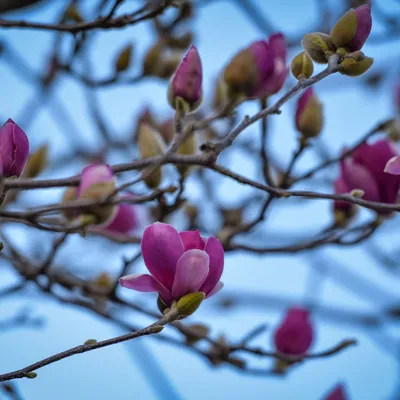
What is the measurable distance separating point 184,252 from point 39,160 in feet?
1.41

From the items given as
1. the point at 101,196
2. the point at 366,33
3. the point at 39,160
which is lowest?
the point at 101,196

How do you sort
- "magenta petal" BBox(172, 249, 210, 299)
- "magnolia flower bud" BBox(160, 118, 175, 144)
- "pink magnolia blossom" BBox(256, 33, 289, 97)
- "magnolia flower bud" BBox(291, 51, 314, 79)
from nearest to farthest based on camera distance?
"magenta petal" BBox(172, 249, 210, 299) → "magnolia flower bud" BBox(291, 51, 314, 79) → "pink magnolia blossom" BBox(256, 33, 289, 97) → "magnolia flower bud" BBox(160, 118, 175, 144)

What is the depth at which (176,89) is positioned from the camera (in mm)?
A: 687

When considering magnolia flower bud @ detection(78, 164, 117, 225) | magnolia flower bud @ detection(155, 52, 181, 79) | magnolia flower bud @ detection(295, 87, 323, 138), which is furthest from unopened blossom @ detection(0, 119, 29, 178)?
magnolia flower bud @ detection(155, 52, 181, 79)

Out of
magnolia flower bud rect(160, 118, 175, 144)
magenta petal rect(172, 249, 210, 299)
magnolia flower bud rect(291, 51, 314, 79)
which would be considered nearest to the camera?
magenta petal rect(172, 249, 210, 299)

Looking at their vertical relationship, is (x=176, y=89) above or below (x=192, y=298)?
above

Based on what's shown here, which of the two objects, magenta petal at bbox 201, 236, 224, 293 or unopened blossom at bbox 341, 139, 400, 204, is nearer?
magenta petal at bbox 201, 236, 224, 293

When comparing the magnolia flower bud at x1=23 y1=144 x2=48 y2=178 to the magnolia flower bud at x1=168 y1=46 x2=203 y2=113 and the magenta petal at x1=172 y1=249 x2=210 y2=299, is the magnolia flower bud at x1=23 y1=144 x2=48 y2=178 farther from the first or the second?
the magenta petal at x1=172 y1=249 x2=210 y2=299

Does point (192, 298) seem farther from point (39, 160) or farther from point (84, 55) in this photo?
point (84, 55)

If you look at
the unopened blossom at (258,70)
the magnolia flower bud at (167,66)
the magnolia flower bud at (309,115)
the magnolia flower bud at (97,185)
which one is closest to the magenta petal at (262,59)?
the unopened blossom at (258,70)

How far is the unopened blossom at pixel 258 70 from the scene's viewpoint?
27.9 inches

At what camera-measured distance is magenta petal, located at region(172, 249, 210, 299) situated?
537 millimetres

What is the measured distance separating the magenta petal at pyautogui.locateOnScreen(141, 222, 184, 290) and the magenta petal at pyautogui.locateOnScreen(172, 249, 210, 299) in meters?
0.01

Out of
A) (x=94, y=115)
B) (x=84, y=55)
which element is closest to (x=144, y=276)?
(x=84, y=55)
